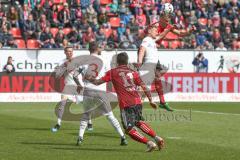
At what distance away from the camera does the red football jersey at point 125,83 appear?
48.4 feet

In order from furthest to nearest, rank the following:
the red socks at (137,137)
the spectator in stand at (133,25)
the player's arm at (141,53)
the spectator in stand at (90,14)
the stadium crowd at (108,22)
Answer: the spectator in stand at (133,25) < the spectator in stand at (90,14) < the stadium crowd at (108,22) < the player's arm at (141,53) < the red socks at (137,137)

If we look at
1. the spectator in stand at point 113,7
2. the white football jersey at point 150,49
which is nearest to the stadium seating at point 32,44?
the spectator in stand at point 113,7

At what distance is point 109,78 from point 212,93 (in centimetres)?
2080

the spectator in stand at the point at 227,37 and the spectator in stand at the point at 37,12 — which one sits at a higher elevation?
the spectator in stand at the point at 37,12

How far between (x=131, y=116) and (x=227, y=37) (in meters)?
25.2

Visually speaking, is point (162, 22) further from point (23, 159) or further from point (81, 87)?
point (23, 159)

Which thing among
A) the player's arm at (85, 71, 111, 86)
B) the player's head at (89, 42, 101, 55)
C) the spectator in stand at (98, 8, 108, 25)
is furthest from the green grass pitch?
the spectator in stand at (98, 8, 108, 25)

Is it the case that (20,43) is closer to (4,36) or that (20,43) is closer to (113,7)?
(4,36)

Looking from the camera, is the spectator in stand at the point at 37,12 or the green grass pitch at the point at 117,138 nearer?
the green grass pitch at the point at 117,138

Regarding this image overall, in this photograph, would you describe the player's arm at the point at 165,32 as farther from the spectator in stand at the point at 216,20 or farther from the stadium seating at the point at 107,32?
the spectator in stand at the point at 216,20

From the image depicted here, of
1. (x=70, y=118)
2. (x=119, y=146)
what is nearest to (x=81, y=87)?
(x=119, y=146)

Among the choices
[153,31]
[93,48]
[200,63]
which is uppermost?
[93,48]

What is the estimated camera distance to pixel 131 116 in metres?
14.7

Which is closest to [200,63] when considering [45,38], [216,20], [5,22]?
[216,20]
